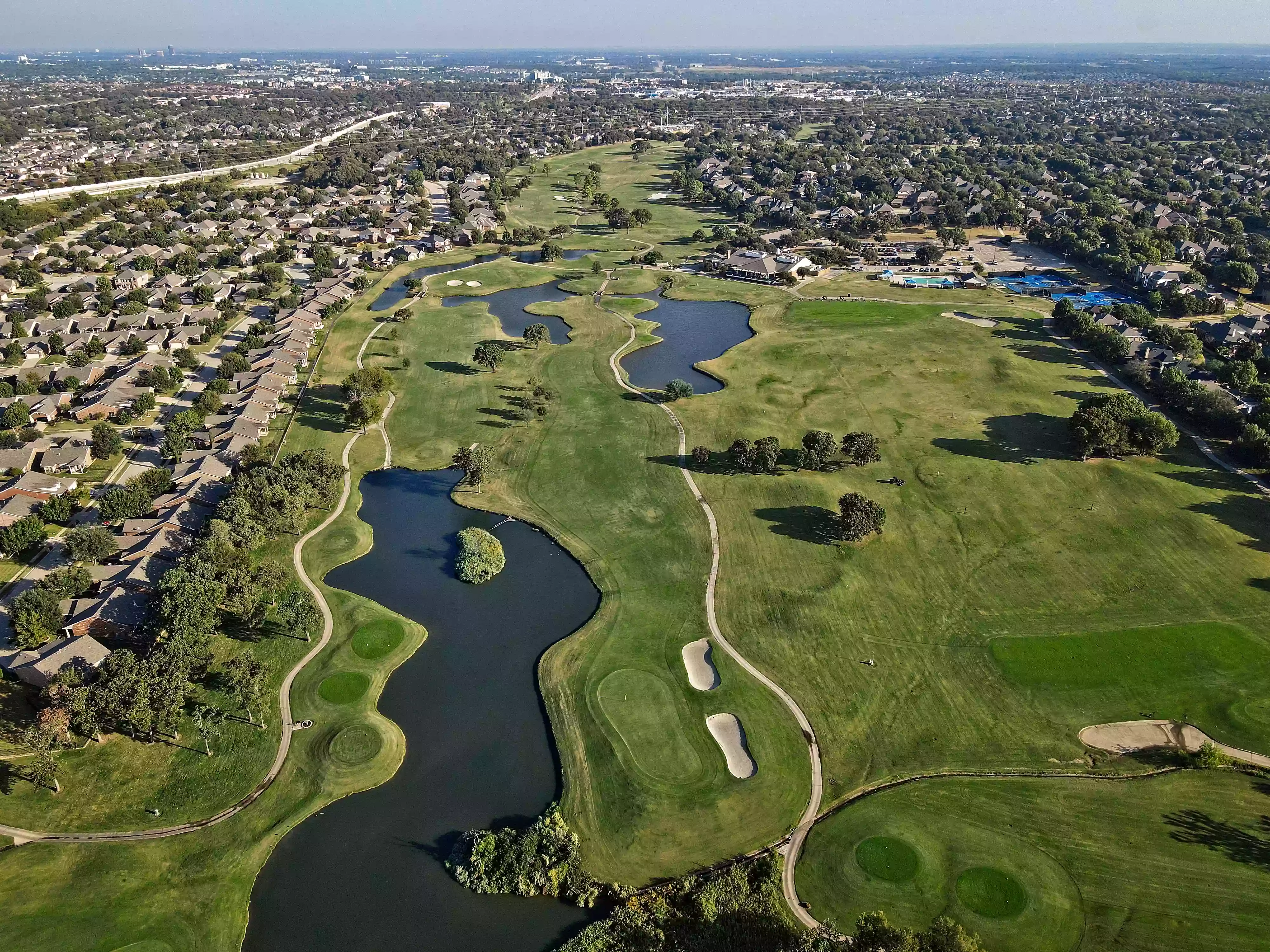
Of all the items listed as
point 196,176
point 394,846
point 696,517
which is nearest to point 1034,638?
point 696,517

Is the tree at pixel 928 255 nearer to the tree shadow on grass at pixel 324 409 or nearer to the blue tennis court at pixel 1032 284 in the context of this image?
the blue tennis court at pixel 1032 284

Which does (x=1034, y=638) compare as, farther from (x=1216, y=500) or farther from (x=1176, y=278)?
(x=1176, y=278)

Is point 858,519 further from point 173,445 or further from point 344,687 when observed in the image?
point 173,445

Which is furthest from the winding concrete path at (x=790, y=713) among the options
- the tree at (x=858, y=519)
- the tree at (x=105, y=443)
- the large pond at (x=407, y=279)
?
the large pond at (x=407, y=279)

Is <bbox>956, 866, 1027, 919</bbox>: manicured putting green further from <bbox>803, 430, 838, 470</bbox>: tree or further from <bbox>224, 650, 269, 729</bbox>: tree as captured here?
<bbox>224, 650, 269, 729</bbox>: tree

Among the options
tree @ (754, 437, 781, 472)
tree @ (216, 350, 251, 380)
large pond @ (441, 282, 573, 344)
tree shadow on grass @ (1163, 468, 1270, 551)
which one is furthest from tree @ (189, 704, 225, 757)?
tree shadow on grass @ (1163, 468, 1270, 551)

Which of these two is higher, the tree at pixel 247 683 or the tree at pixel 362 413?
the tree at pixel 362 413

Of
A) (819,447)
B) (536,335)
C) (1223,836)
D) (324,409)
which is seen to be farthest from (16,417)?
(1223,836)
